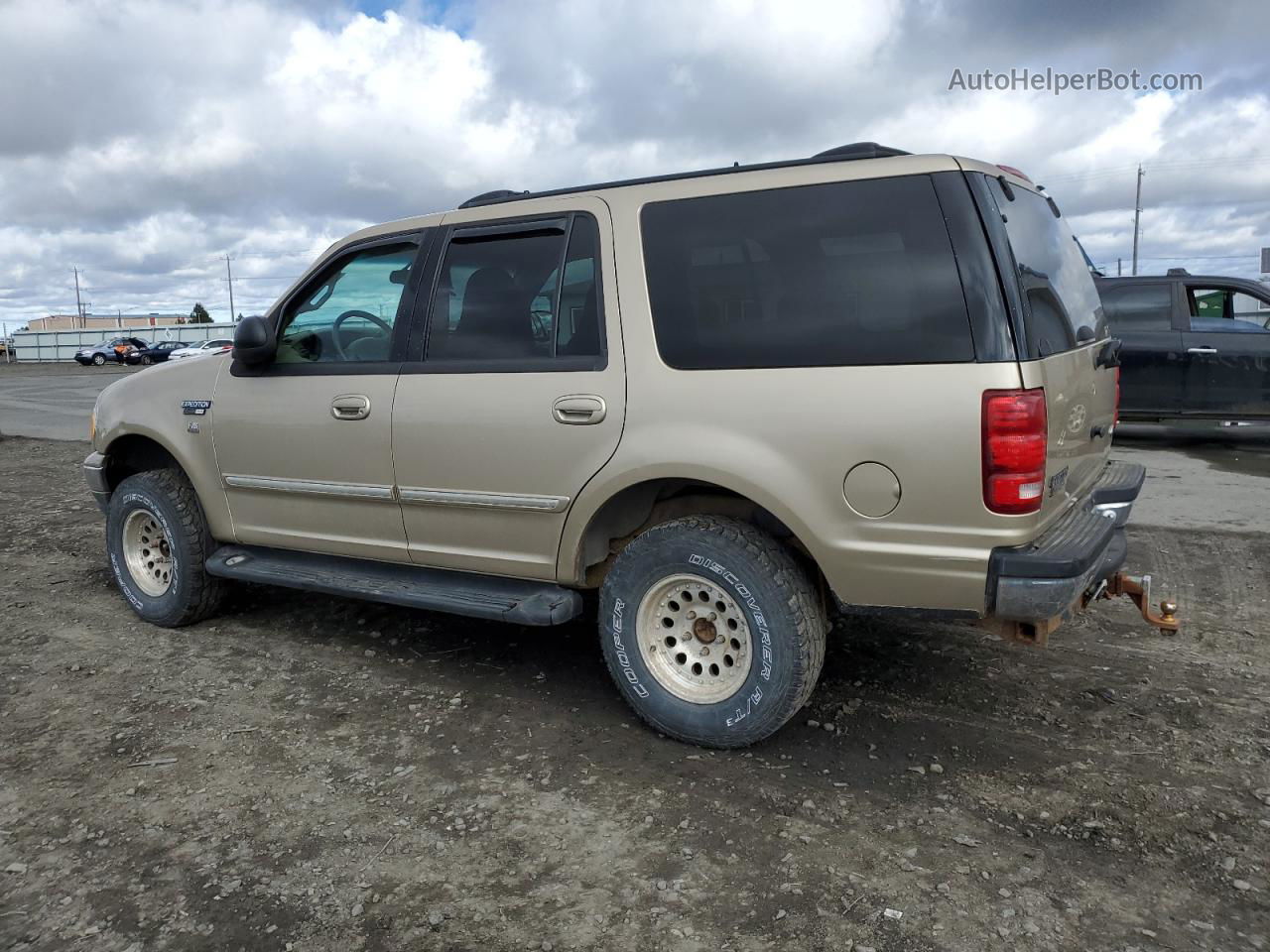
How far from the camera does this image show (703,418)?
332 cm

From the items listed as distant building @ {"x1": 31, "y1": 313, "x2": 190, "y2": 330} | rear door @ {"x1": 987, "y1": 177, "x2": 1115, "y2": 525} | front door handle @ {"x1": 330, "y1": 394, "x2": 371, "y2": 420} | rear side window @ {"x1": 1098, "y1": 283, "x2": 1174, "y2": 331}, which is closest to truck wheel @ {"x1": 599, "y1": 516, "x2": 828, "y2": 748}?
rear door @ {"x1": 987, "y1": 177, "x2": 1115, "y2": 525}

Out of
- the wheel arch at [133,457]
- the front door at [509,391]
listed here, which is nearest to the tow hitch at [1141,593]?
the front door at [509,391]

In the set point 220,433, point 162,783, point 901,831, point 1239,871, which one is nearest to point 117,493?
point 220,433

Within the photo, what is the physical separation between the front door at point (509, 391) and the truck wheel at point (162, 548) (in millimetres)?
1422

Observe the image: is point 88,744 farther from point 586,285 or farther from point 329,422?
point 586,285

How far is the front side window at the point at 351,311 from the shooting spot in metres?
4.18

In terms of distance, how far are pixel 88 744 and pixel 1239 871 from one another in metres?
3.81

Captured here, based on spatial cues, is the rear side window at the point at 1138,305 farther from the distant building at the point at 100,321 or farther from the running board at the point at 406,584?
the distant building at the point at 100,321

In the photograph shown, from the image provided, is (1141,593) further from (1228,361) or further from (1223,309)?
(1223,309)

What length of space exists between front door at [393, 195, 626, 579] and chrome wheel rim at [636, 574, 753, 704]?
47cm

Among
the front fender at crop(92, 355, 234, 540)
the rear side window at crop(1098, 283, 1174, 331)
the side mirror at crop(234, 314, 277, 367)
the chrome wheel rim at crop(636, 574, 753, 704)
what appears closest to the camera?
the chrome wheel rim at crop(636, 574, 753, 704)

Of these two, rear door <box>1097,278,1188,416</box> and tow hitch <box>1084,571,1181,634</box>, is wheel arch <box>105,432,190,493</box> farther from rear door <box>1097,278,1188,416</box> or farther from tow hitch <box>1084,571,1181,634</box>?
rear door <box>1097,278,1188,416</box>

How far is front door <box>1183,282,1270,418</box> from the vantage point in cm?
956

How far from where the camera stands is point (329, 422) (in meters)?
4.19
